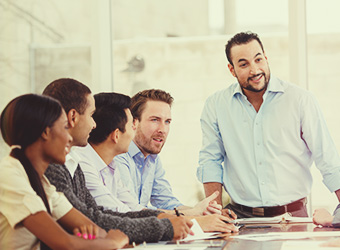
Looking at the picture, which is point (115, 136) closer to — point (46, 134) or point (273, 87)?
point (46, 134)

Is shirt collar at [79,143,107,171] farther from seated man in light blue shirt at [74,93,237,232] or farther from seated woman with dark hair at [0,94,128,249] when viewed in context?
seated woman with dark hair at [0,94,128,249]

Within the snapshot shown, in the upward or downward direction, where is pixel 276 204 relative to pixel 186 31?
downward

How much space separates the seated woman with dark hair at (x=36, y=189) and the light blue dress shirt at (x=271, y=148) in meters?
1.57

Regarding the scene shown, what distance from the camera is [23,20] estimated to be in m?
4.98

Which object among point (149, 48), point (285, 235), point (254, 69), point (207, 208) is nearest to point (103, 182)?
point (207, 208)

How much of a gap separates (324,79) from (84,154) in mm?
2590

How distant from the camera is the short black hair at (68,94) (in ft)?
7.37

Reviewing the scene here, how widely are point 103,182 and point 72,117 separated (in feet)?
1.81

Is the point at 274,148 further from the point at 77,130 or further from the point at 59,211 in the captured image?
the point at 59,211

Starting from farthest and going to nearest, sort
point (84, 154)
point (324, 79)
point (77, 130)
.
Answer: point (324, 79) < point (84, 154) < point (77, 130)

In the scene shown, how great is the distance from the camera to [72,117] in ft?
7.39

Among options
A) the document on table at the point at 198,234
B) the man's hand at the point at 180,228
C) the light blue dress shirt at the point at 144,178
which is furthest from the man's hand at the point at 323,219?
the light blue dress shirt at the point at 144,178

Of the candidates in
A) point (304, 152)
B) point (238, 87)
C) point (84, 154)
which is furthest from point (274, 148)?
point (84, 154)

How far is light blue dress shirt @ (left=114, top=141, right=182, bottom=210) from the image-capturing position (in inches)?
124
